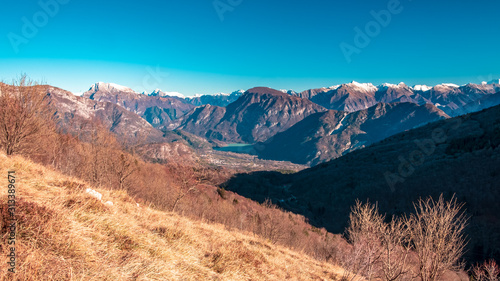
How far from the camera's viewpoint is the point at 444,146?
390 ft

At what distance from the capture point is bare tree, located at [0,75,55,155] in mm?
19375

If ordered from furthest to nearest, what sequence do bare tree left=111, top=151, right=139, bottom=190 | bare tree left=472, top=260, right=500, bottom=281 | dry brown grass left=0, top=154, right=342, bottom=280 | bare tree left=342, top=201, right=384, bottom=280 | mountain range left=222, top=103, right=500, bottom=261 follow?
mountain range left=222, top=103, right=500, bottom=261 < bare tree left=111, top=151, right=139, bottom=190 < bare tree left=472, top=260, right=500, bottom=281 < bare tree left=342, top=201, right=384, bottom=280 < dry brown grass left=0, top=154, right=342, bottom=280

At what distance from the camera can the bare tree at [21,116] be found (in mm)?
19375

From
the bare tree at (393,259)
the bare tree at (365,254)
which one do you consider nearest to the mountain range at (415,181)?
the bare tree at (365,254)

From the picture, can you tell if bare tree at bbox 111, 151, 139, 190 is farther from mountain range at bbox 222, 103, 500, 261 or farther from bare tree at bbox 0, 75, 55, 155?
mountain range at bbox 222, 103, 500, 261

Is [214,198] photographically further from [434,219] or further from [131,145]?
[434,219]

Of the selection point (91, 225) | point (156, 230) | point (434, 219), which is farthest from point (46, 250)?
point (434, 219)

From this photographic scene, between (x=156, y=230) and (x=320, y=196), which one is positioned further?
(x=320, y=196)

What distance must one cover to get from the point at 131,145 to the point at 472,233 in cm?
8883
